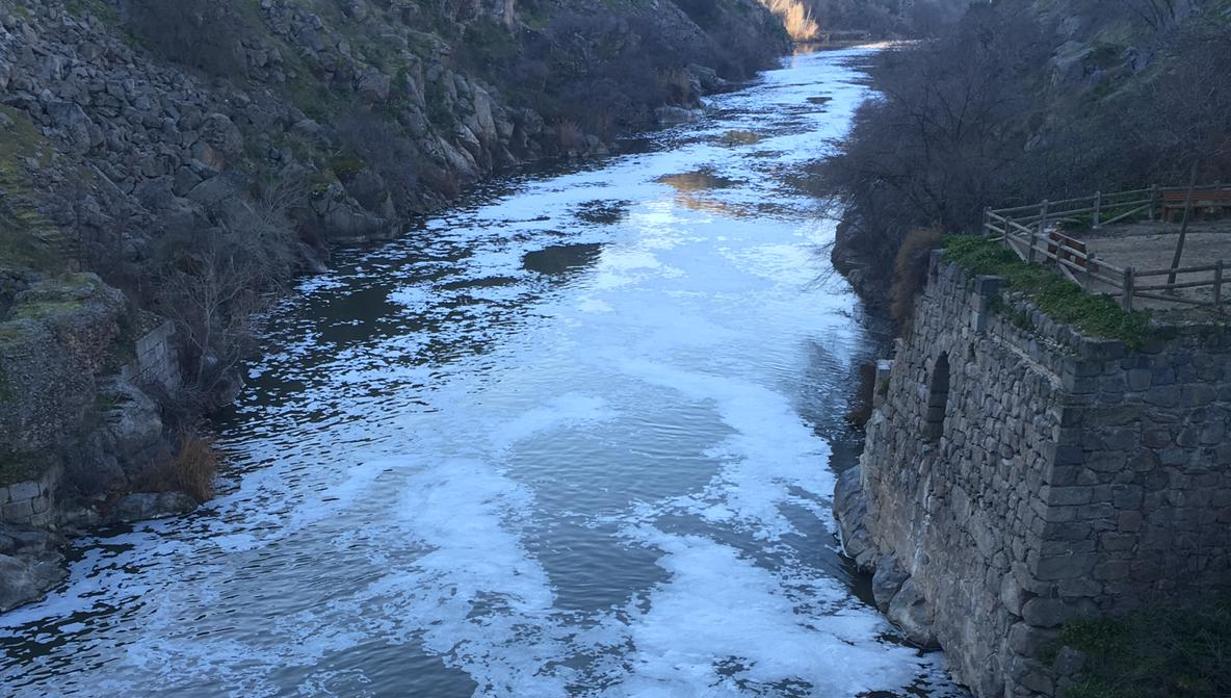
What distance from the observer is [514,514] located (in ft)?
73.7

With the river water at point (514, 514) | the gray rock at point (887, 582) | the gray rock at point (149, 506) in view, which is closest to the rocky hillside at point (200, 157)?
the gray rock at point (149, 506)

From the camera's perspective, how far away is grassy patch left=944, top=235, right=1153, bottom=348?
13555mm

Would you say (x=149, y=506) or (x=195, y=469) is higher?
(x=195, y=469)

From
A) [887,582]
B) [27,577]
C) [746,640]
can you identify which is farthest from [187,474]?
[887,582]

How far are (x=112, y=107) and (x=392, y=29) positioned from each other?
2594 centimetres

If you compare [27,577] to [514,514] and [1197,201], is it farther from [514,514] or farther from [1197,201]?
[1197,201]

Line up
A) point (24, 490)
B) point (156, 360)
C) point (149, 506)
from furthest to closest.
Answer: point (156, 360)
point (149, 506)
point (24, 490)

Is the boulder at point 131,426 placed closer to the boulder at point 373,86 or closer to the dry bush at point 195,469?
the dry bush at point 195,469

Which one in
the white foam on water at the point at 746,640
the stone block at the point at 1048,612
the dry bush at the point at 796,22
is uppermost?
the dry bush at the point at 796,22

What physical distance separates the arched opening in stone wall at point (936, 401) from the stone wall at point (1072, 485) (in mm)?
1653

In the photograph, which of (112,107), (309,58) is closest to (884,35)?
(309,58)

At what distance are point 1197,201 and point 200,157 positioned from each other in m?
32.8

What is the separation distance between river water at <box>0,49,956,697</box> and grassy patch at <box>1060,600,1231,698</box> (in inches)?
107

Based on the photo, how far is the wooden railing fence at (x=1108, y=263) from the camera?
14016mm
